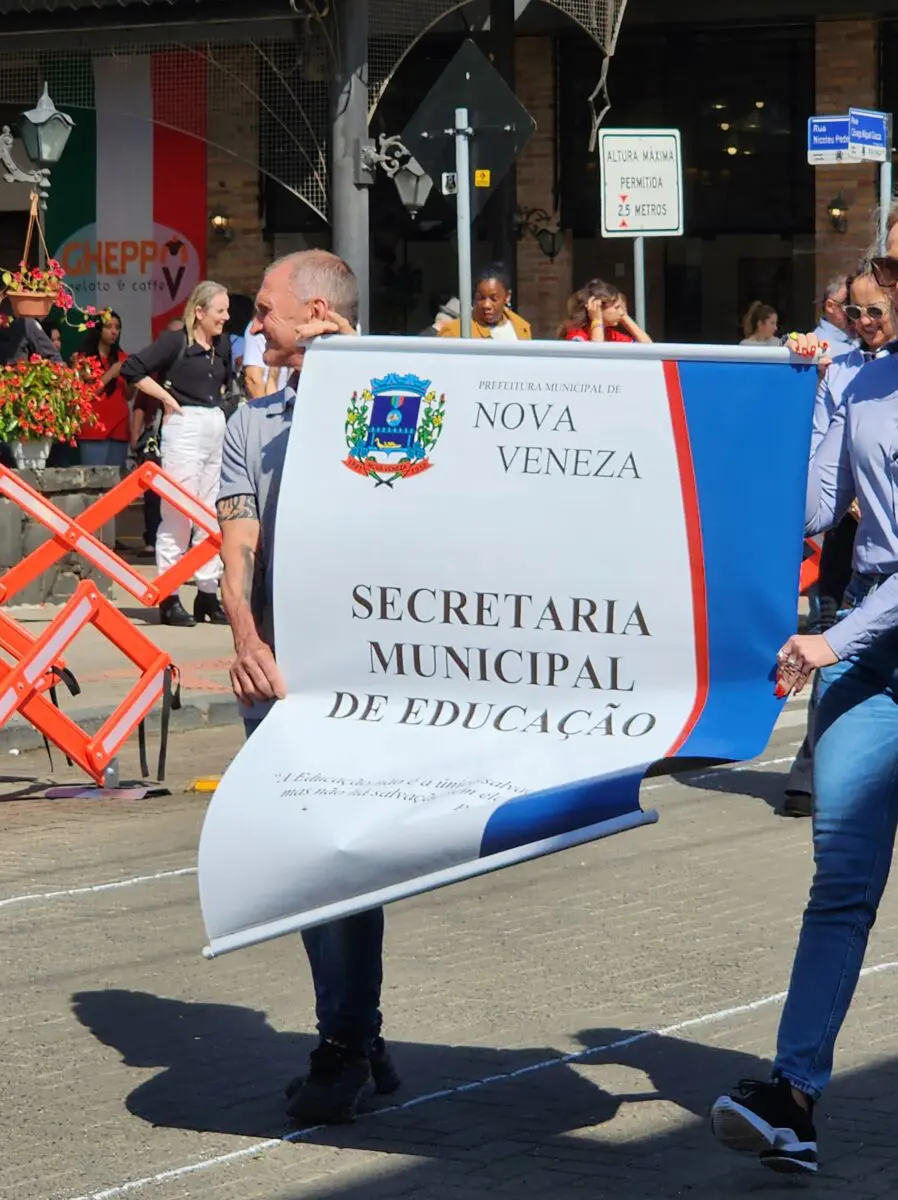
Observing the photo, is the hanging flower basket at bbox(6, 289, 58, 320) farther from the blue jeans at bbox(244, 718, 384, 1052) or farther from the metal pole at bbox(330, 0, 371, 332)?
the blue jeans at bbox(244, 718, 384, 1052)

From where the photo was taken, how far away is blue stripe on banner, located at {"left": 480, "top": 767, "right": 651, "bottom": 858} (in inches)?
187

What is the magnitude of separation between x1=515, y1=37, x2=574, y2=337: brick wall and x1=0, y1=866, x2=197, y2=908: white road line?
1640 centimetres

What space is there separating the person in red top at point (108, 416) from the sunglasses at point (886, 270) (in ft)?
52.1

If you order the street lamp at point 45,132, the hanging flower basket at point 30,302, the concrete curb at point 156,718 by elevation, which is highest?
the street lamp at point 45,132

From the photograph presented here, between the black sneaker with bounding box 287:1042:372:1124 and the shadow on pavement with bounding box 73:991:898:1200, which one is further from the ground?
A: the black sneaker with bounding box 287:1042:372:1124

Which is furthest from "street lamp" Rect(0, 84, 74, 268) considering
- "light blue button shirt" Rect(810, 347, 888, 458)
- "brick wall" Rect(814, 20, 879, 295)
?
"light blue button shirt" Rect(810, 347, 888, 458)

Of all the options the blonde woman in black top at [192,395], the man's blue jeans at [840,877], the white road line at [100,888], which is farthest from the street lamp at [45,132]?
the man's blue jeans at [840,877]

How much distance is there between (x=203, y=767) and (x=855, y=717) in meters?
6.29

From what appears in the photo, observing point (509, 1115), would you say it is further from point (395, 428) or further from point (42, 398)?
point (42, 398)

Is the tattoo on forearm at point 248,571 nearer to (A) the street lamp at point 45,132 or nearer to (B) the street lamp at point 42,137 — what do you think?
(B) the street lamp at point 42,137

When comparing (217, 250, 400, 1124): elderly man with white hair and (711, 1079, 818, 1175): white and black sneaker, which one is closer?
(711, 1079, 818, 1175): white and black sneaker

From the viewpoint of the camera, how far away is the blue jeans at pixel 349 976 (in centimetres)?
532

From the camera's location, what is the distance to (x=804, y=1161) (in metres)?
4.88

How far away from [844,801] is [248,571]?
55.5 inches
